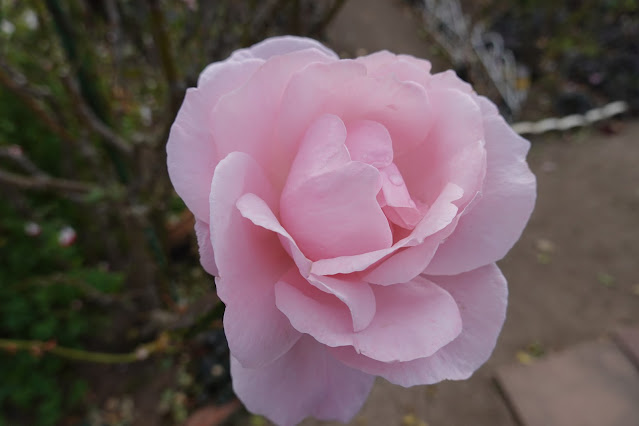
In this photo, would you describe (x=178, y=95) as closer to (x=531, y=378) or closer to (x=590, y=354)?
(x=531, y=378)

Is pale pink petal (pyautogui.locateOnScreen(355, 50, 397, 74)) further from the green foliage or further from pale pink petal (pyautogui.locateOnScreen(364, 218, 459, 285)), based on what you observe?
the green foliage

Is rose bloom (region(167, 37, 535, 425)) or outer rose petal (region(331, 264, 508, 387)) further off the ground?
rose bloom (region(167, 37, 535, 425))

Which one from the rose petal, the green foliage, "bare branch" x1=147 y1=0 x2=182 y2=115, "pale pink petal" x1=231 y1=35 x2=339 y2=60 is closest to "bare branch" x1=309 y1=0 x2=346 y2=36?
"bare branch" x1=147 y1=0 x2=182 y2=115

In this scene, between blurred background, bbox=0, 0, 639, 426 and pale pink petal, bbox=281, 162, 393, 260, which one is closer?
pale pink petal, bbox=281, 162, 393, 260

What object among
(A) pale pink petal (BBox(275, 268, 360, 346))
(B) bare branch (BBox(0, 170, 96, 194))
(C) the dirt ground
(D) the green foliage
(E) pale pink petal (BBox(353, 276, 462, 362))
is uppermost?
(A) pale pink petal (BBox(275, 268, 360, 346))

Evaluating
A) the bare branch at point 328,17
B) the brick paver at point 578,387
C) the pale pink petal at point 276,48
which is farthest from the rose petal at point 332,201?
the brick paver at point 578,387
